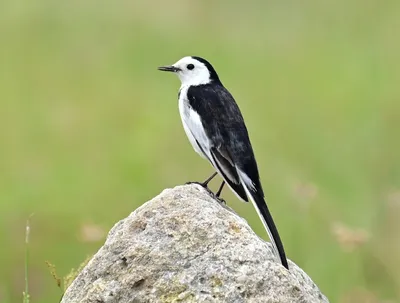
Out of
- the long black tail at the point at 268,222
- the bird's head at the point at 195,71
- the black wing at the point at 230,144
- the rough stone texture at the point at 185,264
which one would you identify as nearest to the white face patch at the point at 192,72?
the bird's head at the point at 195,71

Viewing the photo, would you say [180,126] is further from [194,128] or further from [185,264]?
[185,264]

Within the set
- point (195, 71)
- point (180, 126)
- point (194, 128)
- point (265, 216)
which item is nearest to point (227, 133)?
point (194, 128)

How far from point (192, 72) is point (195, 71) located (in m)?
0.04

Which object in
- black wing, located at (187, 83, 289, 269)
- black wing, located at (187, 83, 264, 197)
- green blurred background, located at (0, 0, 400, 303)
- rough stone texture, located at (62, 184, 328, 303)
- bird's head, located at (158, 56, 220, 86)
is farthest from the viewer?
→ green blurred background, located at (0, 0, 400, 303)

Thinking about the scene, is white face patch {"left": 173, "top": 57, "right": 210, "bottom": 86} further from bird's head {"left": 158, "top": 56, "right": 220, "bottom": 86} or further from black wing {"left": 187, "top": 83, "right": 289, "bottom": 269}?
black wing {"left": 187, "top": 83, "right": 289, "bottom": 269}

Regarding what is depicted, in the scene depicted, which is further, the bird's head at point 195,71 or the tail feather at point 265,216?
the bird's head at point 195,71

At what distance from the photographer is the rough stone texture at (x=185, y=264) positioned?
5305 millimetres

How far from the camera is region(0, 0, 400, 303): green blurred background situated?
35.1 ft

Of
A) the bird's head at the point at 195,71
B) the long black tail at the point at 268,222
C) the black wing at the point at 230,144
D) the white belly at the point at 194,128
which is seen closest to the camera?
the long black tail at the point at 268,222

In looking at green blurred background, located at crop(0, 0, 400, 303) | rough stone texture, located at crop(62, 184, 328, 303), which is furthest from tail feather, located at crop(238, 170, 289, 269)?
green blurred background, located at crop(0, 0, 400, 303)

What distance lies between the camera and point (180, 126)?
14.9 metres

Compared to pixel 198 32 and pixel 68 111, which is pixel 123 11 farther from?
pixel 68 111

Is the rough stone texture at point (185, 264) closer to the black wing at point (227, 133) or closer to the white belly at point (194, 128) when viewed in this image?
the black wing at point (227, 133)

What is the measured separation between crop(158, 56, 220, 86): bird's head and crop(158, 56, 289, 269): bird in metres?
Answer: 0.04
